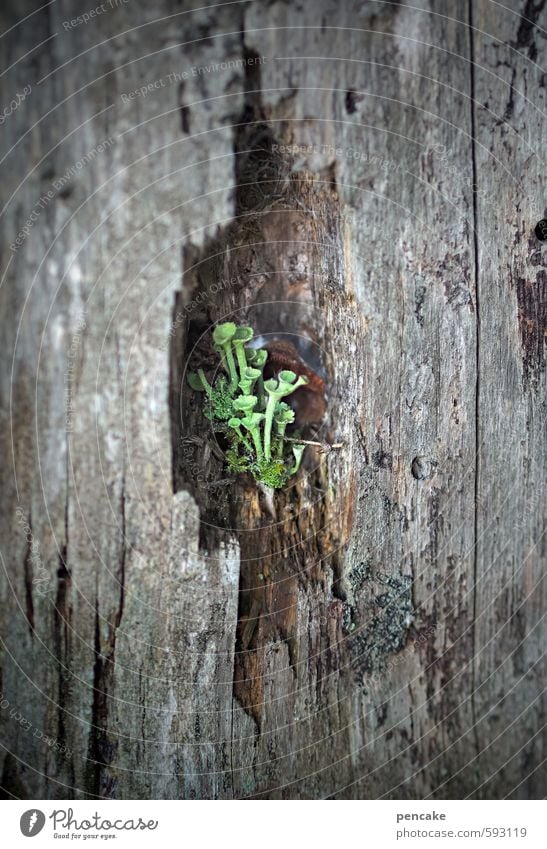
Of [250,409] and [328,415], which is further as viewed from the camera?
[328,415]

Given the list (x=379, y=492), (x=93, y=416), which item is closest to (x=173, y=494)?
(x=93, y=416)

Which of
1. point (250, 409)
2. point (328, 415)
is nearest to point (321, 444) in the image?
point (328, 415)

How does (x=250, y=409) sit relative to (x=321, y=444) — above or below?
above

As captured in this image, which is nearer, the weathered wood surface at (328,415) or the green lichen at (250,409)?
the weathered wood surface at (328,415)

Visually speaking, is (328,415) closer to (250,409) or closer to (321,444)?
(321,444)

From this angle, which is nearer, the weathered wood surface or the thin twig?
the weathered wood surface

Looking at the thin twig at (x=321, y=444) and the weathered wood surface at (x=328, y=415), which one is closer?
the weathered wood surface at (x=328, y=415)

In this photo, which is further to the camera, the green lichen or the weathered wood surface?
the green lichen
